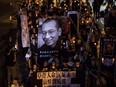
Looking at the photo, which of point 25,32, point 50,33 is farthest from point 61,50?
point 25,32

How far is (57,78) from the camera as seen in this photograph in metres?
11.9

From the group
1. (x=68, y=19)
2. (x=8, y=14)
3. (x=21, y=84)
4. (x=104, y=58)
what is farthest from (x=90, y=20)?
(x=8, y=14)

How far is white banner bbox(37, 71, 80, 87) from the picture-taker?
1186cm

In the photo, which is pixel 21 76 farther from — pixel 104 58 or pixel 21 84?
pixel 104 58

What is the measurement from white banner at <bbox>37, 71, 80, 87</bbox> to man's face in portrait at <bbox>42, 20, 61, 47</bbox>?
1196 millimetres

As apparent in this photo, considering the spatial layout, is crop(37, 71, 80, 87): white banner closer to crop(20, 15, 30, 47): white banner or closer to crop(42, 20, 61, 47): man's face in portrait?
crop(42, 20, 61, 47): man's face in portrait

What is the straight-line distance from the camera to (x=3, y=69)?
48.0 feet

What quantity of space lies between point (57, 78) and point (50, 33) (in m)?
1.59

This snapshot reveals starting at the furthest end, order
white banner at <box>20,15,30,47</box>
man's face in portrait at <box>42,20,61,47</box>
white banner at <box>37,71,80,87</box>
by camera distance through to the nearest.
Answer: white banner at <box>20,15,30,47</box> → man's face in portrait at <box>42,20,61,47</box> → white banner at <box>37,71,80,87</box>

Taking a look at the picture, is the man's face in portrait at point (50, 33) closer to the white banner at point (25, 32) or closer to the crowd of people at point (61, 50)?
the crowd of people at point (61, 50)

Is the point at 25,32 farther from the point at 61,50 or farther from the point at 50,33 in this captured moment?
the point at 61,50

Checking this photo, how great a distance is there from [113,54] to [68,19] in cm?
204

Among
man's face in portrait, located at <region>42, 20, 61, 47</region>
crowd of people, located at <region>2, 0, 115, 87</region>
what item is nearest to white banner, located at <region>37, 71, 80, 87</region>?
crowd of people, located at <region>2, 0, 115, 87</region>

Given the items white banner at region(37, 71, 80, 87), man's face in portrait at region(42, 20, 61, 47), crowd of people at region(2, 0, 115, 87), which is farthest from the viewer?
man's face in portrait at region(42, 20, 61, 47)
